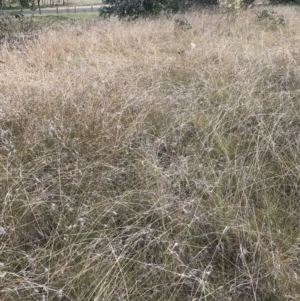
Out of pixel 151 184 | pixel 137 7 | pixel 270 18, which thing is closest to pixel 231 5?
pixel 270 18

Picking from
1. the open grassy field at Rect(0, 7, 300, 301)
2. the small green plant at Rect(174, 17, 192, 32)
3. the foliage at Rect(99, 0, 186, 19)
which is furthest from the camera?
the foliage at Rect(99, 0, 186, 19)

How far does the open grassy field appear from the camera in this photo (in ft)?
5.43

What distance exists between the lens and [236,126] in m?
2.88

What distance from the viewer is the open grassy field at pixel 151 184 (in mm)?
1656

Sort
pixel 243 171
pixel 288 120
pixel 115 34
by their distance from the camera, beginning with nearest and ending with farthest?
pixel 243 171
pixel 288 120
pixel 115 34

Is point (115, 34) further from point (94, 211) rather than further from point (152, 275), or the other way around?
point (152, 275)

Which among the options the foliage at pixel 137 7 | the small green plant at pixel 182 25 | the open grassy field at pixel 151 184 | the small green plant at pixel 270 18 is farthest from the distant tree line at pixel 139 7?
the open grassy field at pixel 151 184

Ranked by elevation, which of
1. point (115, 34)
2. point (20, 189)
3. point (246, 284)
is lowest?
point (246, 284)

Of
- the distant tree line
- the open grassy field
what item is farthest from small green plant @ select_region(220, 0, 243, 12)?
the open grassy field

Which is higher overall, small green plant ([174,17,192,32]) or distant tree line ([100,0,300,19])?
distant tree line ([100,0,300,19])

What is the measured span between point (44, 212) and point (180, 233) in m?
0.81

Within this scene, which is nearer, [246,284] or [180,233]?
[246,284]

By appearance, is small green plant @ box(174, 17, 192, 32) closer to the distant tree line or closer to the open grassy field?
the distant tree line

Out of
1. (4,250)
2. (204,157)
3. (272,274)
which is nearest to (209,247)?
(272,274)
